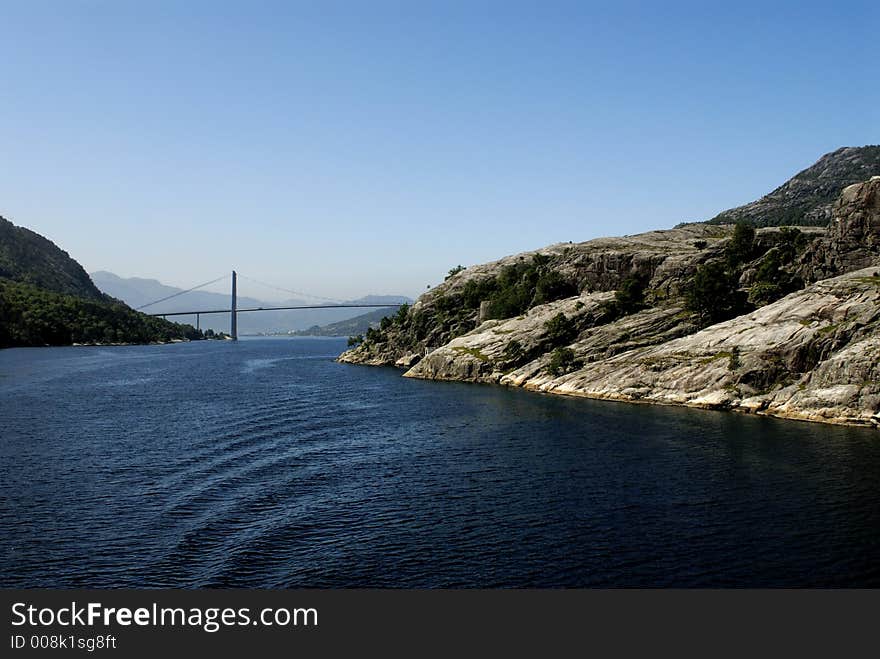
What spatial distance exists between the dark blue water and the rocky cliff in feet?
31.2

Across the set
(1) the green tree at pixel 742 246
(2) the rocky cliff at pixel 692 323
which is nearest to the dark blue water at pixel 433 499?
(2) the rocky cliff at pixel 692 323

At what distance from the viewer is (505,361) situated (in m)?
148

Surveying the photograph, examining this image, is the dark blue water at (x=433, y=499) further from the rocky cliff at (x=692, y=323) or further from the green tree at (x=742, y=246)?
the green tree at (x=742, y=246)

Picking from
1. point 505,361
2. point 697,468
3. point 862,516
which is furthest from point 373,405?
point 862,516

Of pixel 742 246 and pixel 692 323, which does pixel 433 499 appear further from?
pixel 742 246

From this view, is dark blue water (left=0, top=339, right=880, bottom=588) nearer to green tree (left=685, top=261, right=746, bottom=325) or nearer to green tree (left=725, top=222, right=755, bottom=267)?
green tree (left=685, top=261, right=746, bottom=325)

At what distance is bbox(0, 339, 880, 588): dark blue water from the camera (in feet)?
133

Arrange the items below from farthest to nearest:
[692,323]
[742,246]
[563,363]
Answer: [742,246] → [563,363] → [692,323]

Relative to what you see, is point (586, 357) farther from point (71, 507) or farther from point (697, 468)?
point (71, 507)

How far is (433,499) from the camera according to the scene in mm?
55469

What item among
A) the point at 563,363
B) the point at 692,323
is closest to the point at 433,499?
the point at 563,363

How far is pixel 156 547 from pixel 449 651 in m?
22.5

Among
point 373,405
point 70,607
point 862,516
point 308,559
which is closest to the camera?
point 70,607

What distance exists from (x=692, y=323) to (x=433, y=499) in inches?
3663
